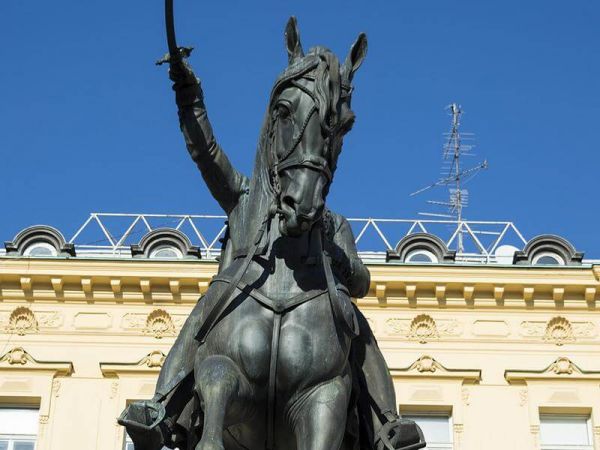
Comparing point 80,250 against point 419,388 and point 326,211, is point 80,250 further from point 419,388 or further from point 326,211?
point 326,211

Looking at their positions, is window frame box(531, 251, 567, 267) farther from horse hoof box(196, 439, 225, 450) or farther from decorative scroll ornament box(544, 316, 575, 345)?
horse hoof box(196, 439, 225, 450)

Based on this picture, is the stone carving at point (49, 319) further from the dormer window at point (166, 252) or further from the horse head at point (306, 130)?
the horse head at point (306, 130)

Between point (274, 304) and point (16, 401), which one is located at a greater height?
point (16, 401)

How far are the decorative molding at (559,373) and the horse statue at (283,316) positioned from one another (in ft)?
81.5

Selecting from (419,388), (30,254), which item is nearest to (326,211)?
(419,388)

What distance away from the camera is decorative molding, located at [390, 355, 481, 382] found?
3197 centimetres

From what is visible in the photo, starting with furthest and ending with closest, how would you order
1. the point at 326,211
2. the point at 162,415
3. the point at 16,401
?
the point at 16,401
the point at 326,211
the point at 162,415

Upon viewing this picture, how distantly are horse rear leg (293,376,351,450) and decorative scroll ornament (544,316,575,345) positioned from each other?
26025 mm

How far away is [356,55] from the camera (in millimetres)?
7723

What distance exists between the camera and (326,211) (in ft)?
25.7

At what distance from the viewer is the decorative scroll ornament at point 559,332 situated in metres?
32.5

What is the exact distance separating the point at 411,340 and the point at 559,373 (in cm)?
343

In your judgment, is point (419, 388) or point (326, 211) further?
point (419, 388)

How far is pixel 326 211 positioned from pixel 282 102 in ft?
2.48
